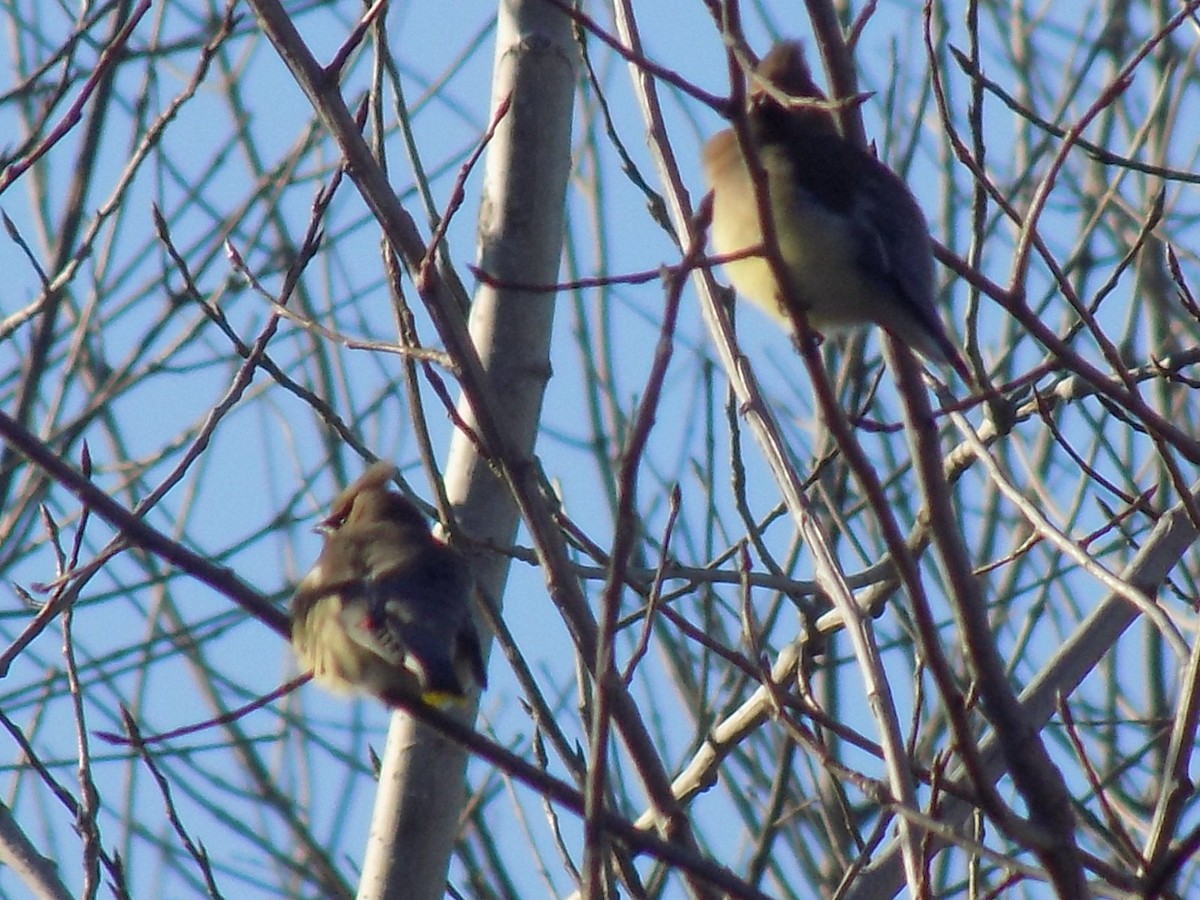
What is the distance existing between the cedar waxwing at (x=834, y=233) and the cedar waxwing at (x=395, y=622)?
828 mm

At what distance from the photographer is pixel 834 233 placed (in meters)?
3.74

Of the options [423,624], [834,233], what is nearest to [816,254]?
[834,233]

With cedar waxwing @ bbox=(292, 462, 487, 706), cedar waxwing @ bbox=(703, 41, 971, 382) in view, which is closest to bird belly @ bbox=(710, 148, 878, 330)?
cedar waxwing @ bbox=(703, 41, 971, 382)

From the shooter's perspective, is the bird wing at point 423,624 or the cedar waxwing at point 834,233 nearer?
the bird wing at point 423,624

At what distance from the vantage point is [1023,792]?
2.48 m

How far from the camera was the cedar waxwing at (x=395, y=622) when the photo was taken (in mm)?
3512

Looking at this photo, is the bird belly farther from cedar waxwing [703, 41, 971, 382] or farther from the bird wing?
the bird wing

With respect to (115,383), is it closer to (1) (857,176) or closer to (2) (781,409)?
(1) (857,176)

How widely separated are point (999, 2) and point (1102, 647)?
4185 millimetres

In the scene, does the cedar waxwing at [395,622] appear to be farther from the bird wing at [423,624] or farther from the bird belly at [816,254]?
the bird belly at [816,254]

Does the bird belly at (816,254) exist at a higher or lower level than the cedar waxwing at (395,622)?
higher

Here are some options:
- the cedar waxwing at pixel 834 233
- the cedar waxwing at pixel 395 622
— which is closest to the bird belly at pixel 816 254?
the cedar waxwing at pixel 834 233

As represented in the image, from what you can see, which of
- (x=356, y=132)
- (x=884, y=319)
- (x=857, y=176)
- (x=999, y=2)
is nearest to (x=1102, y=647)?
(x=884, y=319)

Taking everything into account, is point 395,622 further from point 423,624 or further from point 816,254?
point 816,254
